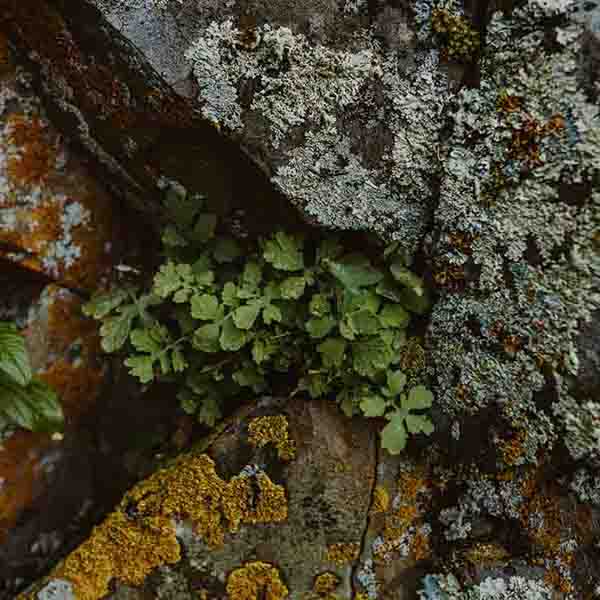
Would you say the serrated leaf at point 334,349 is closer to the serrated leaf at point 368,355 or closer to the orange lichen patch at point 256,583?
the serrated leaf at point 368,355

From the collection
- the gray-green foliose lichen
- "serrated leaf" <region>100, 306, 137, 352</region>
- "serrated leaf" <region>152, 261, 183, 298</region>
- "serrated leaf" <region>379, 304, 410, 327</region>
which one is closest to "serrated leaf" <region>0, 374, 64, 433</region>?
"serrated leaf" <region>100, 306, 137, 352</region>

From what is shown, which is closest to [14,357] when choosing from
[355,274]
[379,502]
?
[355,274]

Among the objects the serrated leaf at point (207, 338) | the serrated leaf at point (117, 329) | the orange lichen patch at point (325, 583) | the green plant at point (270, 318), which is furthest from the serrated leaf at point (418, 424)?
the serrated leaf at point (117, 329)

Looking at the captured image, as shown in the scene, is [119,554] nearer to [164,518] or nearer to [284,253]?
[164,518]

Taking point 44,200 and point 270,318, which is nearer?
point 270,318

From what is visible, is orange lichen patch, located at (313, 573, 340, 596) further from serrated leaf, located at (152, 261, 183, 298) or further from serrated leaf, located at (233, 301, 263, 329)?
serrated leaf, located at (152, 261, 183, 298)
